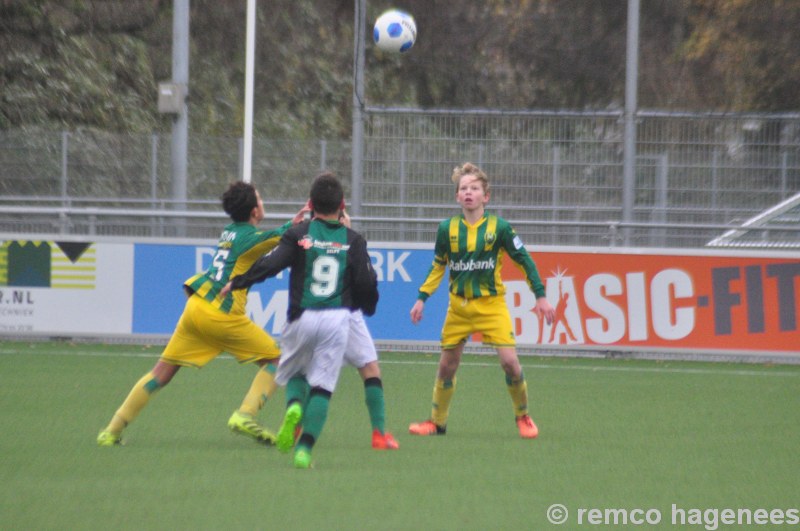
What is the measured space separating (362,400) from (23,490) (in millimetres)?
4555

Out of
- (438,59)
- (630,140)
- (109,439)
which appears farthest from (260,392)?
(438,59)

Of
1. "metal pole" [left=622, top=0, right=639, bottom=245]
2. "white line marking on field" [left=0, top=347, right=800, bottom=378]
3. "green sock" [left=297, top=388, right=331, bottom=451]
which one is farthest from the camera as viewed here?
"metal pole" [left=622, top=0, right=639, bottom=245]

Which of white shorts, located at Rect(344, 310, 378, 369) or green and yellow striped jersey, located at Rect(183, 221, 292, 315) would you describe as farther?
green and yellow striped jersey, located at Rect(183, 221, 292, 315)

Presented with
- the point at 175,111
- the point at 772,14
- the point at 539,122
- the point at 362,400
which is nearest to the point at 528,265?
the point at 362,400

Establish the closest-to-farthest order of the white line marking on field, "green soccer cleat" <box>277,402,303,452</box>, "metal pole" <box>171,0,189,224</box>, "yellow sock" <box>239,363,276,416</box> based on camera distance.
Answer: "green soccer cleat" <box>277,402,303,452</box> < "yellow sock" <box>239,363,276,416</box> < the white line marking on field < "metal pole" <box>171,0,189,224</box>

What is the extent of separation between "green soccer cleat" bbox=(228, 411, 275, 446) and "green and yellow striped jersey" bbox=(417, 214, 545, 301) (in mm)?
1627

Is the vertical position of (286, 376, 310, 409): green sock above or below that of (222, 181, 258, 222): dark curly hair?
below

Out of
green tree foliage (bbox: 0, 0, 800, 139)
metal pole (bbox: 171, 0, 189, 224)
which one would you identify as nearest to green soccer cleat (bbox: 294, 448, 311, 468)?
A: metal pole (bbox: 171, 0, 189, 224)

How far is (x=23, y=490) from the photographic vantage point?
22.0 feet

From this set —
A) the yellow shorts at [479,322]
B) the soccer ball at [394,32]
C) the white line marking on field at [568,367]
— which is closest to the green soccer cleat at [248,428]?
the yellow shorts at [479,322]

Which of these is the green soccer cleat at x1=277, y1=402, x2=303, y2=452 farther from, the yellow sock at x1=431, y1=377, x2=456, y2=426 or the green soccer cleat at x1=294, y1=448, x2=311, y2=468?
the yellow sock at x1=431, y1=377, x2=456, y2=426

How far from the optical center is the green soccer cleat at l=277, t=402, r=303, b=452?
743 cm

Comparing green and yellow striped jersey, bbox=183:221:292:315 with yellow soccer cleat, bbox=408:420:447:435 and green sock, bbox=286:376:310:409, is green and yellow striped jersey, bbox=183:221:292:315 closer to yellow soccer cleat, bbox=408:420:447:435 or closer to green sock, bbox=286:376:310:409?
green sock, bbox=286:376:310:409

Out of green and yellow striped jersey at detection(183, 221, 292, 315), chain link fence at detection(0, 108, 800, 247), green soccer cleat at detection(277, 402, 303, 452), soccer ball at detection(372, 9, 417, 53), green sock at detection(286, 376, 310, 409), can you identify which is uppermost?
soccer ball at detection(372, 9, 417, 53)
